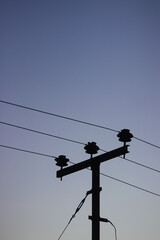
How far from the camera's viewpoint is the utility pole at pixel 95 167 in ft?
30.1

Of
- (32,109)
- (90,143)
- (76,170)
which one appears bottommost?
(76,170)

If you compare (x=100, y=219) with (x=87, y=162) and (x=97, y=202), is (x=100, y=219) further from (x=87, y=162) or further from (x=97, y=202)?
(x=87, y=162)

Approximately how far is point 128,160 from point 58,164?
6.95 ft

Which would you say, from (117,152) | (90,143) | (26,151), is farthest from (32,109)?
(117,152)

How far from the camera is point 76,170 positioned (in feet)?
33.5

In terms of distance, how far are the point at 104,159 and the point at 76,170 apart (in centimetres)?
93

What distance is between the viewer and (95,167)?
977 cm

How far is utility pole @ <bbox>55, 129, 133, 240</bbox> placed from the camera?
361 inches

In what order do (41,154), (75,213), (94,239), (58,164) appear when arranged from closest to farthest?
(94,239) → (75,213) → (58,164) → (41,154)

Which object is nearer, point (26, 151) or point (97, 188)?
point (97, 188)

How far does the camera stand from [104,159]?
9.81m

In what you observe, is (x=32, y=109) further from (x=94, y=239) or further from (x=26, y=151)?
(x=94, y=239)

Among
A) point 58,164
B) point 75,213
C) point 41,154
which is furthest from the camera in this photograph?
point 41,154

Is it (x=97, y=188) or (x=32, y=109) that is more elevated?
(x=32, y=109)
